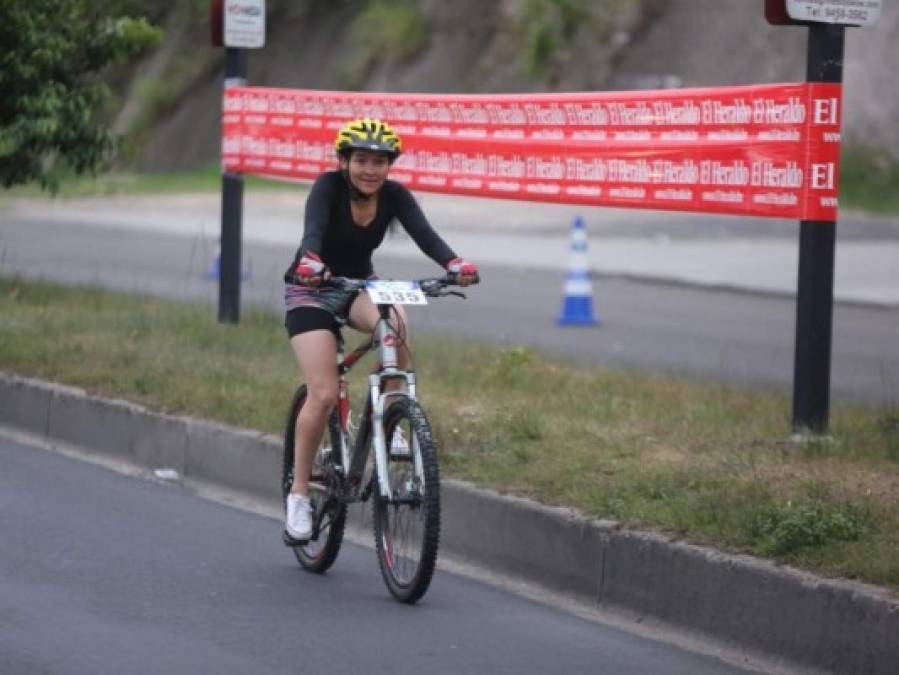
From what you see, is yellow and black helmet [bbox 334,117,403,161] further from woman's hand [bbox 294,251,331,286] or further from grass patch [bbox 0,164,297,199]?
grass patch [bbox 0,164,297,199]

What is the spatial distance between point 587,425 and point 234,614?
10.0 ft

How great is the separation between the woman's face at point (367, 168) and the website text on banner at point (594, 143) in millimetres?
2510

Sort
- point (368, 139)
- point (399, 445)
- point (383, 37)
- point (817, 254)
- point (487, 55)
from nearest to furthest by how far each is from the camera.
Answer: point (399, 445)
point (368, 139)
point (817, 254)
point (487, 55)
point (383, 37)

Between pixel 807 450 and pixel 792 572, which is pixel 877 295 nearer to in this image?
pixel 807 450

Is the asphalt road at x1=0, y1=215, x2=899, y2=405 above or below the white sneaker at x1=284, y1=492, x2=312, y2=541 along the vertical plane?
above

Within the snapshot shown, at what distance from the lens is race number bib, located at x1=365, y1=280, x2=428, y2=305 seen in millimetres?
7512

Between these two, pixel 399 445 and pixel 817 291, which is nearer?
pixel 399 445

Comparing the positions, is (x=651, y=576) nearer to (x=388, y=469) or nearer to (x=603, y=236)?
(x=388, y=469)

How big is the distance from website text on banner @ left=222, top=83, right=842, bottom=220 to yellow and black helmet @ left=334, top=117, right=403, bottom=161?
2.49 metres

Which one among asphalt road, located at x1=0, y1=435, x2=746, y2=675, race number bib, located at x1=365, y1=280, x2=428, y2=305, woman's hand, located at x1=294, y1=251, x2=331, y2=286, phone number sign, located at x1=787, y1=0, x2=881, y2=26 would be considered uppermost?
→ phone number sign, located at x1=787, y1=0, x2=881, y2=26

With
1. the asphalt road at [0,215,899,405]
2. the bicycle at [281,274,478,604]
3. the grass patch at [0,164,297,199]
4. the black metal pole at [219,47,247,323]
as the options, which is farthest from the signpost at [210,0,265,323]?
the grass patch at [0,164,297,199]

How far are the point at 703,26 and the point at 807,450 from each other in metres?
32.5

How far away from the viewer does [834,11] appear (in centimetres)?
940

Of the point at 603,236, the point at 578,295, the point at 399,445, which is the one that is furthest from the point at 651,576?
the point at 603,236
